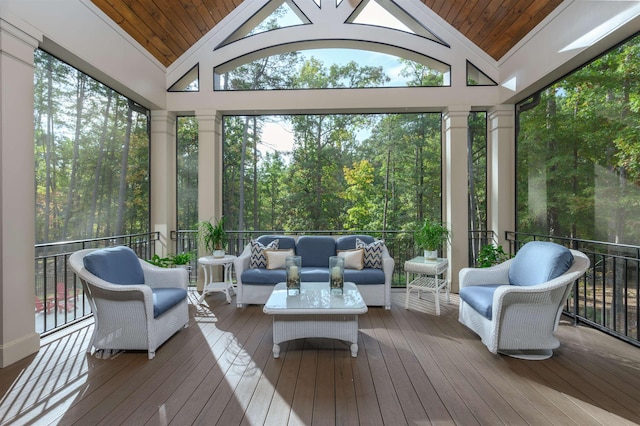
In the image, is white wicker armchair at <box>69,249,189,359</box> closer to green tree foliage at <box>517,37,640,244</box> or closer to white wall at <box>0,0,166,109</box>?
white wall at <box>0,0,166,109</box>

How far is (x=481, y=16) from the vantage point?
15.3ft

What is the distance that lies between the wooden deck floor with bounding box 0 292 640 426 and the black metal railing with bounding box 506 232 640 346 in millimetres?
229

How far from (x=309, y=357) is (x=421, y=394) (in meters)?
0.96

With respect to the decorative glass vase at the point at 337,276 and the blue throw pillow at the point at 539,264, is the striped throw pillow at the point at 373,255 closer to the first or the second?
the decorative glass vase at the point at 337,276

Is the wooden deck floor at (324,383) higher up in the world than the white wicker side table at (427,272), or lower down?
lower down

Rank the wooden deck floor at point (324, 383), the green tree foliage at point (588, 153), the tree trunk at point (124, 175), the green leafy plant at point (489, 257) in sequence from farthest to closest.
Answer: the tree trunk at point (124, 175) < the green leafy plant at point (489, 257) < the green tree foliage at point (588, 153) < the wooden deck floor at point (324, 383)

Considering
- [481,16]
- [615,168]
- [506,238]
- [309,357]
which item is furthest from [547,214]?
[309,357]

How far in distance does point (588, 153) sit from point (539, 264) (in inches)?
60.2

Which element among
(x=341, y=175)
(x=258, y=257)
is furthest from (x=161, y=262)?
(x=341, y=175)

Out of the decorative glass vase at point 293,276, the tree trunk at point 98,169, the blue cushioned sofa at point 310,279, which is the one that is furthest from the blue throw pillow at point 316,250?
the tree trunk at point 98,169

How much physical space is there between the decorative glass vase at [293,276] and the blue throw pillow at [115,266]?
1.46 meters

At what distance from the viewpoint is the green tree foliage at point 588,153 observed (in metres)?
3.23

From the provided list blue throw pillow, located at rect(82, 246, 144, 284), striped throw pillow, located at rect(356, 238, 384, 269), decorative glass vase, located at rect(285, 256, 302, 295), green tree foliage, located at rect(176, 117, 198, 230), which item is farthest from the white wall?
striped throw pillow, located at rect(356, 238, 384, 269)

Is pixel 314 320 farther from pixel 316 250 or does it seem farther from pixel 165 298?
pixel 316 250
